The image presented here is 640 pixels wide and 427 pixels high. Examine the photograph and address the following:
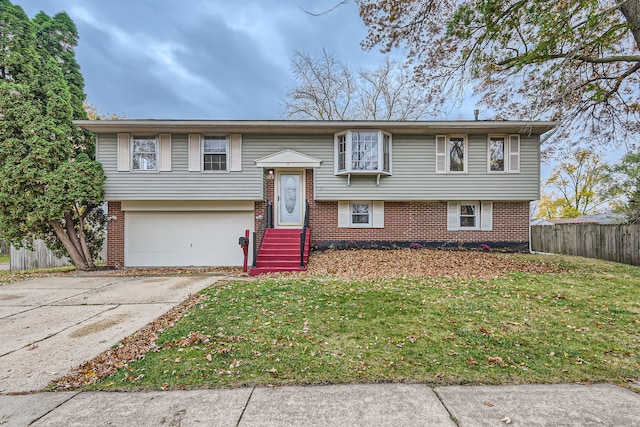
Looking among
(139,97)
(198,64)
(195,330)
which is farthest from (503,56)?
(139,97)

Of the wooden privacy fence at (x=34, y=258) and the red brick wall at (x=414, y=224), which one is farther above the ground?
the red brick wall at (x=414, y=224)

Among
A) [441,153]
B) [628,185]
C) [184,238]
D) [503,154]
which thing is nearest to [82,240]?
[184,238]

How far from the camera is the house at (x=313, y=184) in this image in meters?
10.6

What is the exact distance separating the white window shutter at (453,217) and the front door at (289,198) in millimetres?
5684

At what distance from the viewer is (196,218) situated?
11156 millimetres

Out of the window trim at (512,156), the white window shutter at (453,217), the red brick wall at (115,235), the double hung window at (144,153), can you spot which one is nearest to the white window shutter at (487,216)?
the white window shutter at (453,217)

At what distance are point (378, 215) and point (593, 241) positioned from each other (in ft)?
27.8

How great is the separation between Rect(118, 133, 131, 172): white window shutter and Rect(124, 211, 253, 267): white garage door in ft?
5.66

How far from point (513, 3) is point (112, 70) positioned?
215 feet

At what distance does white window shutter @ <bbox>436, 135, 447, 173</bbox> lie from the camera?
11055 mm

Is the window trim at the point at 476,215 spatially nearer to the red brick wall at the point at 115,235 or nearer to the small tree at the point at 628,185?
the small tree at the point at 628,185

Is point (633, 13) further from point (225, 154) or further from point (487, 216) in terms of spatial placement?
point (225, 154)

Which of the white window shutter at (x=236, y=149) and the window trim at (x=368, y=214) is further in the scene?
the window trim at (x=368, y=214)

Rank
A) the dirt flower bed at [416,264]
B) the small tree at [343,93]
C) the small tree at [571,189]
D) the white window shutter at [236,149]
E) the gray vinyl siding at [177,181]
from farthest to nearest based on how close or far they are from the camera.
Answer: the small tree at [571,189] → the small tree at [343,93] → the white window shutter at [236,149] → the gray vinyl siding at [177,181] → the dirt flower bed at [416,264]
